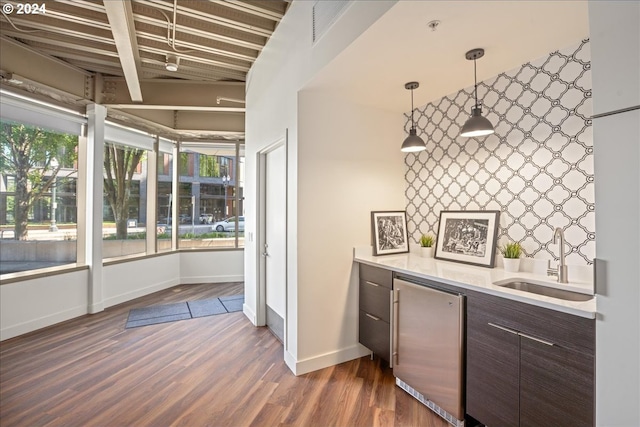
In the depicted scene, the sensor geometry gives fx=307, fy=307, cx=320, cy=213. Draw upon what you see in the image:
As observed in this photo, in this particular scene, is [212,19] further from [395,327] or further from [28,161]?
[395,327]

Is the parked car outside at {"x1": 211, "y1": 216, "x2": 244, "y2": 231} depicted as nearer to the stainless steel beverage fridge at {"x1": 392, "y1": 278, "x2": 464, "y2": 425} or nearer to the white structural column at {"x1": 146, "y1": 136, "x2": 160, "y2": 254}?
the white structural column at {"x1": 146, "y1": 136, "x2": 160, "y2": 254}

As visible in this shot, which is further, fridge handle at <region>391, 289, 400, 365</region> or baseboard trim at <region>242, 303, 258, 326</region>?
baseboard trim at <region>242, 303, 258, 326</region>

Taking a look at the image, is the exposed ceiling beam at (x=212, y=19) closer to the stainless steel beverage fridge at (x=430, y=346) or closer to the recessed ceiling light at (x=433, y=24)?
the recessed ceiling light at (x=433, y=24)

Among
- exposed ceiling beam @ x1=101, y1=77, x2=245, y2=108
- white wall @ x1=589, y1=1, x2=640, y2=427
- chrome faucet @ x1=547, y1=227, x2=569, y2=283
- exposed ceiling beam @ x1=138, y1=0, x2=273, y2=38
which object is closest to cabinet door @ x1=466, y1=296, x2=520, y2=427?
white wall @ x1=589, y1=1, x2=640, y2=427

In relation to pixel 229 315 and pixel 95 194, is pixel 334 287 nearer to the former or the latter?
pixel 229 315

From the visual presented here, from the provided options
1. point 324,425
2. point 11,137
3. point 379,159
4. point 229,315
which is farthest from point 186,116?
point 324,425

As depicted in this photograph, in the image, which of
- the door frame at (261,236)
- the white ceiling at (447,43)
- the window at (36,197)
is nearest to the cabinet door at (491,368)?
the white ceiling at (447,43)

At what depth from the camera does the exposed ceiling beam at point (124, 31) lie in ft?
7.22

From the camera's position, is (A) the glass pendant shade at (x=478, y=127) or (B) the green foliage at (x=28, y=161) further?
(B) the green foliage at (x=28, y=161)

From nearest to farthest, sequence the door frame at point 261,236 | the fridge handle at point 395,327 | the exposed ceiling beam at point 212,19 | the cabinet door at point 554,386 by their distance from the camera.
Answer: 1. the cabinet door at point 554,386
2. the fridge handle at point 395,327
3. the exposed ceiling beam at point 212,19
4. the door frame at point 261,236

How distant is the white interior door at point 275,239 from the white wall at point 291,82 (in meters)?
0.17

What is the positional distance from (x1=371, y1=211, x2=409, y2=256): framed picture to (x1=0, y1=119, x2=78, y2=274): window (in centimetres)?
399

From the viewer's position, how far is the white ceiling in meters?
1.61

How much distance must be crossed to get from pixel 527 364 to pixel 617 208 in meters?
0.89
